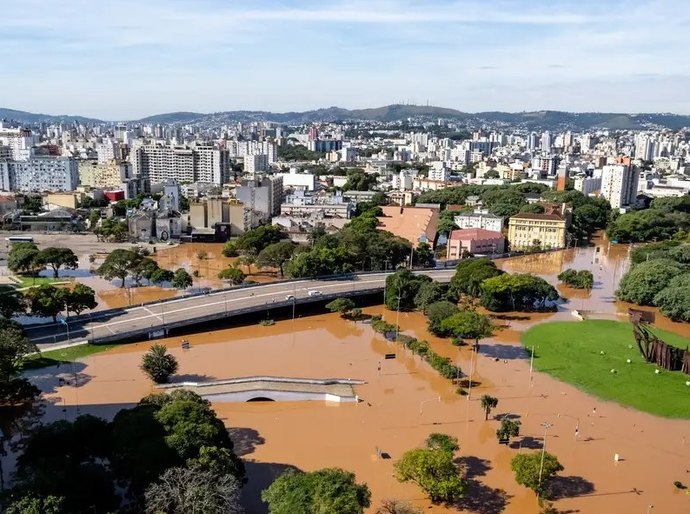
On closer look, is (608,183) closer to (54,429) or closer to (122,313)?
(122,313)

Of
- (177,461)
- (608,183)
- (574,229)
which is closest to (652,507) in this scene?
(177,461)

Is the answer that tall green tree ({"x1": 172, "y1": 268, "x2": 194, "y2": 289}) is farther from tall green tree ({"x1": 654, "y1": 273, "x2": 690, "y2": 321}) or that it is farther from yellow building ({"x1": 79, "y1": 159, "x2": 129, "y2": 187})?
yellow building ({"x1": 79, "y1": 159, "x2": 129, "y2": 187})

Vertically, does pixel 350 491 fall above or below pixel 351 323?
above

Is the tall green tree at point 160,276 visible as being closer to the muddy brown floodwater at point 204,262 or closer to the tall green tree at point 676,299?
the muddy brown floodwater at point 204,262

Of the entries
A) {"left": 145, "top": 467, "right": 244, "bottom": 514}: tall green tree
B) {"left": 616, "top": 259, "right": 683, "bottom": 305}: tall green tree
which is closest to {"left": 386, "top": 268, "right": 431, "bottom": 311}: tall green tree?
{"left": 616, "top": 259, "right": 683, "bottom": 305}: tall green tree

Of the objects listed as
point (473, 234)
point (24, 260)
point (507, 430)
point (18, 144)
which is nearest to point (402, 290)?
point (507, 430)

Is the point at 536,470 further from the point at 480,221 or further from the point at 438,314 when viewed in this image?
the point at 480,221
